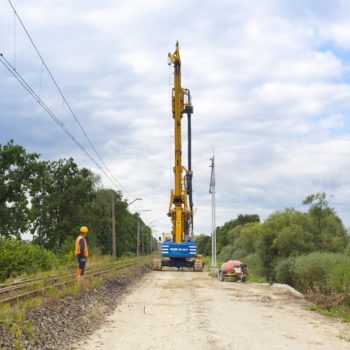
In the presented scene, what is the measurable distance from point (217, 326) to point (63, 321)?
3326 mm

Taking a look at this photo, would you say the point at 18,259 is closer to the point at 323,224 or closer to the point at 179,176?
the point at 179,176

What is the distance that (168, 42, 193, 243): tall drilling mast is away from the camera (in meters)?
37.2

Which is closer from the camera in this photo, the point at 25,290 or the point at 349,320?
the point at 349,320

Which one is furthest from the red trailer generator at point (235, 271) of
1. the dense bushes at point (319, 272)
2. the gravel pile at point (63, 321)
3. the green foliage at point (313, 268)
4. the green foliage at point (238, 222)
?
the green foliage at point (238, 222)

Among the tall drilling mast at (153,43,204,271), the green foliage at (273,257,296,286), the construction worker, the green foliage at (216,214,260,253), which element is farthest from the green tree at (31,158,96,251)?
the green foliage at (216,214,260,253)

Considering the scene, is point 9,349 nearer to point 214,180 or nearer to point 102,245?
point 214,180

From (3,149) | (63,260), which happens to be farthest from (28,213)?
(63,260)

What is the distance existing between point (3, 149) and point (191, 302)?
3442 centimetres

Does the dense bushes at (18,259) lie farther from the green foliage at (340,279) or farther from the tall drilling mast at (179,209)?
the green foliage at (340,279)

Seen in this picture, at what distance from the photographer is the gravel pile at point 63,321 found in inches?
341

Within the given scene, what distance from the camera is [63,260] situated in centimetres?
3656

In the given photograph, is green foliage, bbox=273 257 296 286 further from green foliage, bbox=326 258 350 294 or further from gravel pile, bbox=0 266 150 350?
gravel pile, bbox=0 266 150 350

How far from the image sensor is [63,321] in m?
11.0

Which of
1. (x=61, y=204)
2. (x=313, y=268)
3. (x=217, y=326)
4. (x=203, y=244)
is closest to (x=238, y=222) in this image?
(x=203, y=244)
